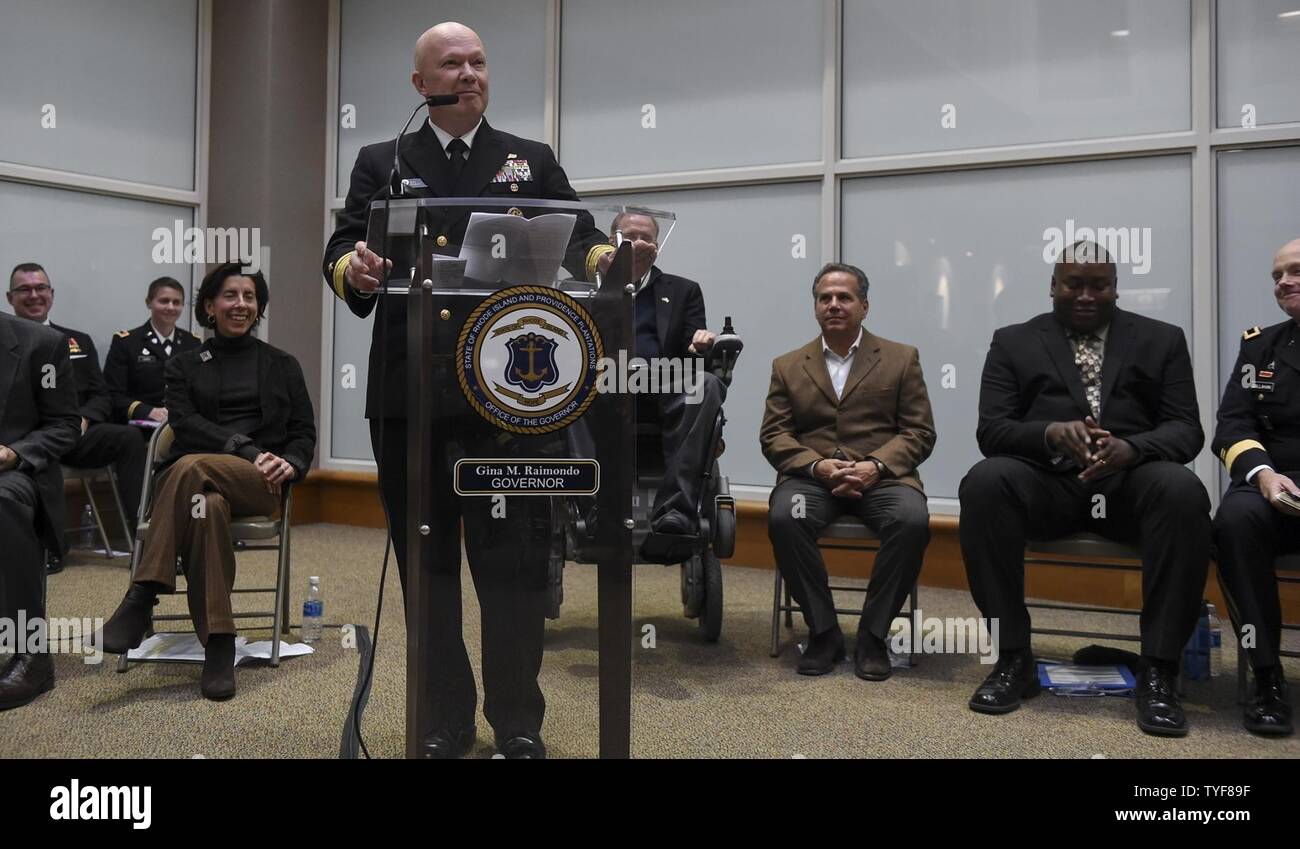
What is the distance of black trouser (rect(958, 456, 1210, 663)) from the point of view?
2.79m

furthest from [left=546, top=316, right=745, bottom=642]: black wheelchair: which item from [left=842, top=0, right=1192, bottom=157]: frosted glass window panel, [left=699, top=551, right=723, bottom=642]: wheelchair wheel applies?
[left=842, top=0, right=1192, bottom=157]: frosted glass window panel

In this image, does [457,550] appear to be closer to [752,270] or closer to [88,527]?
[752,270]

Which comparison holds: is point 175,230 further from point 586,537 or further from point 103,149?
point 586,537

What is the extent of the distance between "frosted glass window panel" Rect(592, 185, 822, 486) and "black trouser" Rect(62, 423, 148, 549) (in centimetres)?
286

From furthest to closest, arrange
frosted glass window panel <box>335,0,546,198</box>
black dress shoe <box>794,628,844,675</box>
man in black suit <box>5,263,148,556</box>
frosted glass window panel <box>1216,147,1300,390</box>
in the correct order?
1. frosted glass window panel <box>335,0,546,198</box>
2. man in black suit <box>5,263,148,556</box>
3. frosted glass window panel <box>1216,147,1300,390</box>
4. black dress shoe <box>794,628,844,675</box>

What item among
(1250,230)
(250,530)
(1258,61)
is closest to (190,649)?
(250,530)

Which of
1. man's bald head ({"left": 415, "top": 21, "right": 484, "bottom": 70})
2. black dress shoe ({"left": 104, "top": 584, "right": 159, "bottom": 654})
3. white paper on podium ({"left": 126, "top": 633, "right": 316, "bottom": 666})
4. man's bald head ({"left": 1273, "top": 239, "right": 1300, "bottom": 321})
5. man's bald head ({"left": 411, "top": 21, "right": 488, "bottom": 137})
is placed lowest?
white paper on podium ({"left": 126, "top": 633, "right": 316, "bottom": 666})

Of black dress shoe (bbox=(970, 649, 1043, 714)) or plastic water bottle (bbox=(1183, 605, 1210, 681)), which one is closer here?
black dress shoe (bbox=(970, 649, 1043, 714))

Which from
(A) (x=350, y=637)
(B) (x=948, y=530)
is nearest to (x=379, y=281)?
(A) (x=350, y=637)

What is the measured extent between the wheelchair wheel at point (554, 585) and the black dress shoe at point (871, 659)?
1.75 metres

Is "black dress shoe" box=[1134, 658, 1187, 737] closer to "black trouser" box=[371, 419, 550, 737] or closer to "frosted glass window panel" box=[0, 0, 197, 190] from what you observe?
"black trouser" box=[371, 419, 550, 737]

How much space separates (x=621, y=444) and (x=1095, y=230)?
12.3ft

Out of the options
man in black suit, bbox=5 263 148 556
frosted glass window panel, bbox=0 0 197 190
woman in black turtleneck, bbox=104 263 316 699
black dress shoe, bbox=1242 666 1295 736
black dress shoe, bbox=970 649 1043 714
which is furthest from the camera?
frosted glass window panel, bbox=0 0 197 190

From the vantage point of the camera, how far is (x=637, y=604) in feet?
14.2
